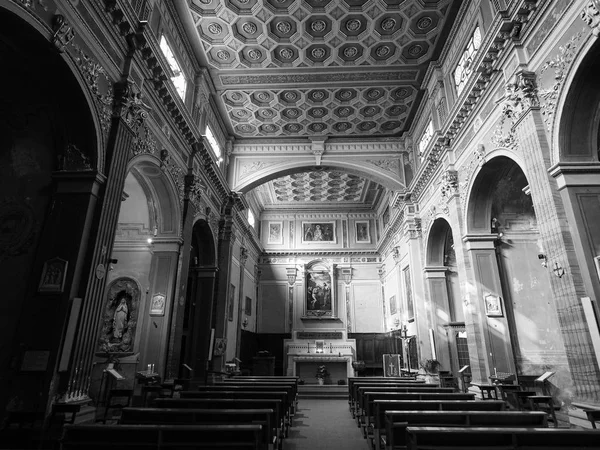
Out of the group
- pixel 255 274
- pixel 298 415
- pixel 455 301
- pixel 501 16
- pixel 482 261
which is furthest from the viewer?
pixel 255 274

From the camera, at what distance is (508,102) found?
718 centimetres

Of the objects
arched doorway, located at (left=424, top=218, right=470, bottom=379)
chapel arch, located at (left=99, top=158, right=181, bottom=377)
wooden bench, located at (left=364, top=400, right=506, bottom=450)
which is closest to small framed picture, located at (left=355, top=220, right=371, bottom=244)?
arched doorway, located at (left=424, top=218, right=470, bottom=379)

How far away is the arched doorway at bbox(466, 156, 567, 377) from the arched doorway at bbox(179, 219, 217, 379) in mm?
8070

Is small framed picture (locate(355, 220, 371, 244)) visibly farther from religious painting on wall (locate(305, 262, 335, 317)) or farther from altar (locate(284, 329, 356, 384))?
altar (locate(284, 329, 356, 384))

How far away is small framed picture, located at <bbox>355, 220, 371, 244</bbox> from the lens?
23.2m

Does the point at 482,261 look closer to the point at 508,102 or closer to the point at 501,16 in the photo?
the point at 508,102

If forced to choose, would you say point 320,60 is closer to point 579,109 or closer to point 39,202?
point 579,109

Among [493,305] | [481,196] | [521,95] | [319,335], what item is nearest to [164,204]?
[481,196]

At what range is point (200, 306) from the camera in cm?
1258

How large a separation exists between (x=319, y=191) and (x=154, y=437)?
1846cm

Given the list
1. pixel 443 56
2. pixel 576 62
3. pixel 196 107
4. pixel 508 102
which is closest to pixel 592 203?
pixel 576 62

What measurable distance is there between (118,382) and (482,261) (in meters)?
9.60

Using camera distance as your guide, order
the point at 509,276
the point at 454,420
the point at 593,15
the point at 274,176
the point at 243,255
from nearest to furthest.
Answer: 1. the point at 454,420
2. the point at 593,15
3. the point at 509,276
4. the point at 274,176
5. the point at 243,255

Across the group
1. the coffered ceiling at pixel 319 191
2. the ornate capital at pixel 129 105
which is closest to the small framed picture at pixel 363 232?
the coffered ceiling at pixel 319 191
